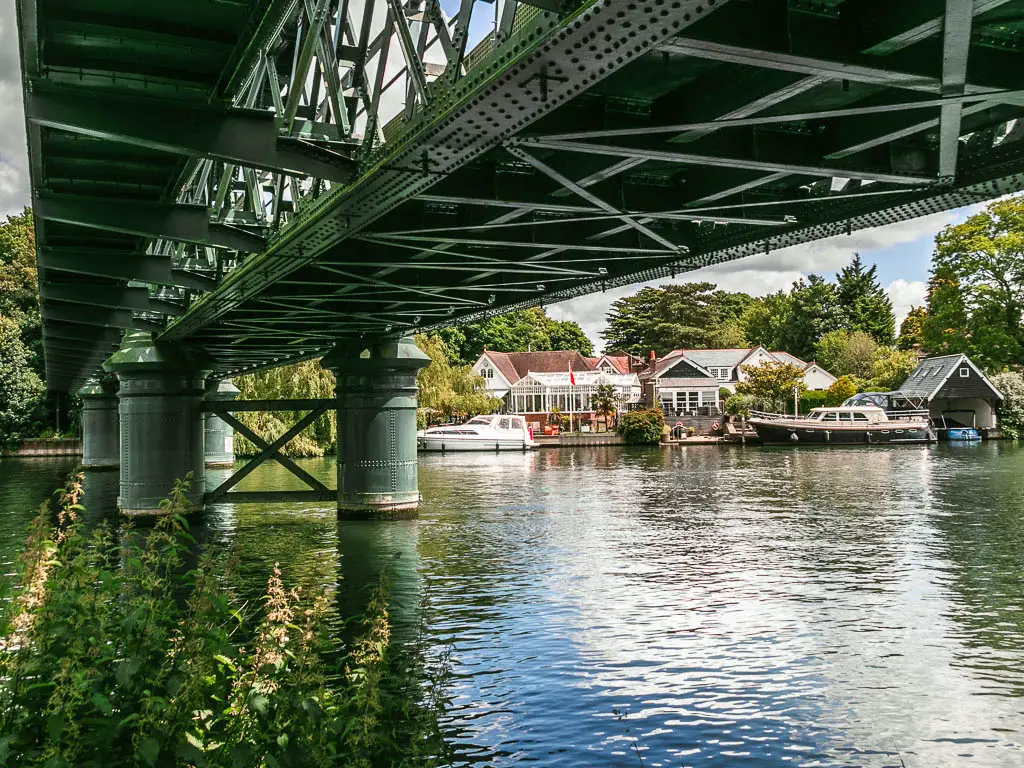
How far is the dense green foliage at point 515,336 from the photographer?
107062 mm

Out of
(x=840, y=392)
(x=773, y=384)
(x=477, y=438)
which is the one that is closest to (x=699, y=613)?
(x=477, y=438)

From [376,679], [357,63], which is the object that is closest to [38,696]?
[376,679]

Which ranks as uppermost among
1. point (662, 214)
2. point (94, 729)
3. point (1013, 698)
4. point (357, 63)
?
point (357, 63)

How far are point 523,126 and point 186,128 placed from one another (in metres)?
3.53

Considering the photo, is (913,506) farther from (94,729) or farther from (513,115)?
(94,729)

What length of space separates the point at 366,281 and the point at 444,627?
17.6 ft

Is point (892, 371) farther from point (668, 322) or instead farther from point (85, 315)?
point (85, 315)

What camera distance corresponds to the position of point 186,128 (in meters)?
8.91

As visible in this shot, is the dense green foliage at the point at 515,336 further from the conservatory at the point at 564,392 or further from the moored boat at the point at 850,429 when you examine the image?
the moored boat at the point at 850,429

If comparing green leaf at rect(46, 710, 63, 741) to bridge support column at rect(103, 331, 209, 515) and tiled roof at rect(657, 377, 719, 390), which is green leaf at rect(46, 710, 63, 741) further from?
tiled roof at rect(657, 377, 719, 390)

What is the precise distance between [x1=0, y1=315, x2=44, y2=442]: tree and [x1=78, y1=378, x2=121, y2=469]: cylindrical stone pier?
19.7 metres

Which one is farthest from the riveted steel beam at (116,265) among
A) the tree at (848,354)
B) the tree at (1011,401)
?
the tree at (848,354)

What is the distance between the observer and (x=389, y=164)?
8.55 meters

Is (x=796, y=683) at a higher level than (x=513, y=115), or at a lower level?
lower
